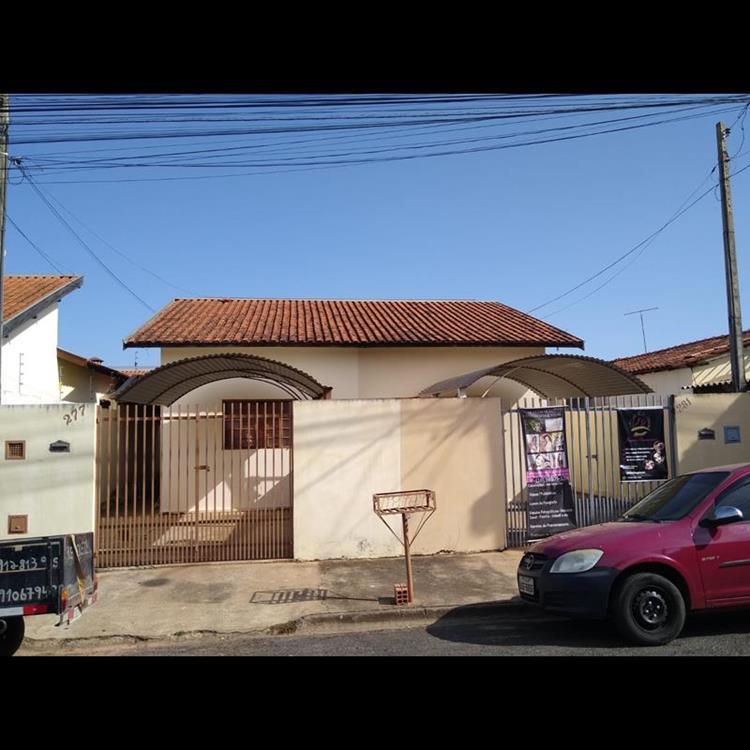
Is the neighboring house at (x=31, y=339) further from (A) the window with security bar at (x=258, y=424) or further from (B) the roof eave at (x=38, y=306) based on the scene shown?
(A) the window with security bar at (x=258, y=424)

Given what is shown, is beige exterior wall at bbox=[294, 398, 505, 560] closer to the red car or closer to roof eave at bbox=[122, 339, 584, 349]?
the red car

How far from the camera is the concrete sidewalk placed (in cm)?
695

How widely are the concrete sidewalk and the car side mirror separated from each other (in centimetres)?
245

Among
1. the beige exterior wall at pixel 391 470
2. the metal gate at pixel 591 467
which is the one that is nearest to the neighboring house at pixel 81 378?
the beige exterior wall at pixel 391 470

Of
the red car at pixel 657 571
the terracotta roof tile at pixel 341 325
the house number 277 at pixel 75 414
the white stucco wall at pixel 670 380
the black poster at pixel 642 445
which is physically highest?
the terracotta roof tile at pixel 341 325

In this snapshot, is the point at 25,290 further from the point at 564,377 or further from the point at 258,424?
the point at 564,377

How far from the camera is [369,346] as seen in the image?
1397 centimetres

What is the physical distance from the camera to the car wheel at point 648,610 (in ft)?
18.8

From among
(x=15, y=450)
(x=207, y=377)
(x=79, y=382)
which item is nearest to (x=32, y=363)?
(x=79, y=382)

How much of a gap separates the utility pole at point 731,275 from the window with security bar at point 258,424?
8.40 m

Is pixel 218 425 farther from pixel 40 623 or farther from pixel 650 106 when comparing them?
pixel 650 106

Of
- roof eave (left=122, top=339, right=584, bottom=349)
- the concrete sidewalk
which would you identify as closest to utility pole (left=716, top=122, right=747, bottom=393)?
roof eave (left=122, top=339, right=584, bottom=349)

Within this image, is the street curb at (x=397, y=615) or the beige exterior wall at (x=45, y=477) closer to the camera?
the street curb at (x=397, y=615)

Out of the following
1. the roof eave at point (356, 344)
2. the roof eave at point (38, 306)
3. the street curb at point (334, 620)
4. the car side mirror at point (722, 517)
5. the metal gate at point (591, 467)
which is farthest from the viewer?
the roof eave at point (356, 344)
